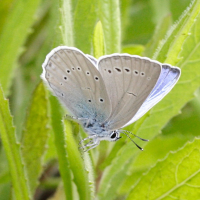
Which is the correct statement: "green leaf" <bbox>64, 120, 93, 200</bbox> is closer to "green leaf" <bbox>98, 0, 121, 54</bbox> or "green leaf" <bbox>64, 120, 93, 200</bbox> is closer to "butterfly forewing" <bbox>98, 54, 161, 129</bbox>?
"butterfly forewing" <bbox>98, 54, 161, 129</bbox>

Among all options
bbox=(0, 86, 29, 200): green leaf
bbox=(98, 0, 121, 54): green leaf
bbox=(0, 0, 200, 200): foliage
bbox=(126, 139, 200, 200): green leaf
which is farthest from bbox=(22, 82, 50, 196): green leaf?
bbox=(126, 139, 200, 200): green leaf

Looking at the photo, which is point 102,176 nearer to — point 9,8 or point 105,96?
point 105,96

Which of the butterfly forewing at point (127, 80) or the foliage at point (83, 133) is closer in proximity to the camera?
the foliage at point (83, 133)

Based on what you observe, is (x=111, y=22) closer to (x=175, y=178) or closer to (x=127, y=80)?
(x=127, y=80)

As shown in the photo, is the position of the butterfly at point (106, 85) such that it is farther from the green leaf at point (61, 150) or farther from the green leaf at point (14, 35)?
the green leaf at point (14, 35)

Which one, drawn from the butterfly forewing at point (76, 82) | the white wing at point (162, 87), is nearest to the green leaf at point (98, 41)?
the butterfly forewing at point (76, 82)

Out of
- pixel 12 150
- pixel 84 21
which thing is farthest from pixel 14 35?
pixel 12 150
